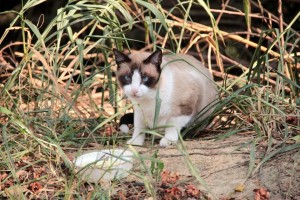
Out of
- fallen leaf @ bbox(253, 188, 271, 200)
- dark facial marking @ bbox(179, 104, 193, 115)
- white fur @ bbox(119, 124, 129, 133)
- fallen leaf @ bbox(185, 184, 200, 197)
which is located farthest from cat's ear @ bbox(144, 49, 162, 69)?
fallen leaf @ bbox(253, 188, 271, 200)

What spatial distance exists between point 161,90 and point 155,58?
0.62 ft

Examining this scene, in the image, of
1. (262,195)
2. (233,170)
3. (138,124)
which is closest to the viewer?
(262,195)

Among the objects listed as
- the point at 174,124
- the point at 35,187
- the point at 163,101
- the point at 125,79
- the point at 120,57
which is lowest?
the point at 35,187

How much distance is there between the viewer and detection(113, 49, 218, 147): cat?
3982 millimetres

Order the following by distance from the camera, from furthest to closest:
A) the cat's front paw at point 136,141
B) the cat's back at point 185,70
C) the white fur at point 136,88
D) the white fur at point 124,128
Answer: the white fur at point 124,128
the cat's back at point 185,70
the cat's front paw at point 136,141
the white fur at point 136,88

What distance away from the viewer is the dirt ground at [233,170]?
341 centimetres

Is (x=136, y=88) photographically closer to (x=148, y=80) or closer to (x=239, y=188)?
(x=148, y=80)

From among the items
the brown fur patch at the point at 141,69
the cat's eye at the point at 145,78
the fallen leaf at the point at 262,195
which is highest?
the brown fur patch at the point at 141,69

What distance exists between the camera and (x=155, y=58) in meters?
3.97

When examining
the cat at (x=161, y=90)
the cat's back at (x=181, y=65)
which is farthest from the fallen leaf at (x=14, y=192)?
the cat's back at (x=181, y=65)

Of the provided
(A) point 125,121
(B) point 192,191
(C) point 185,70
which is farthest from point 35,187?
(C) point 185,70

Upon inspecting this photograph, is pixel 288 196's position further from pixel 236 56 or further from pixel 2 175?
pixel 236 56

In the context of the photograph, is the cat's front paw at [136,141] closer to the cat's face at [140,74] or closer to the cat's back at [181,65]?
the cat's face at [140,74]

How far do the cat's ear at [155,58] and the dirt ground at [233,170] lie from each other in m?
0.45
